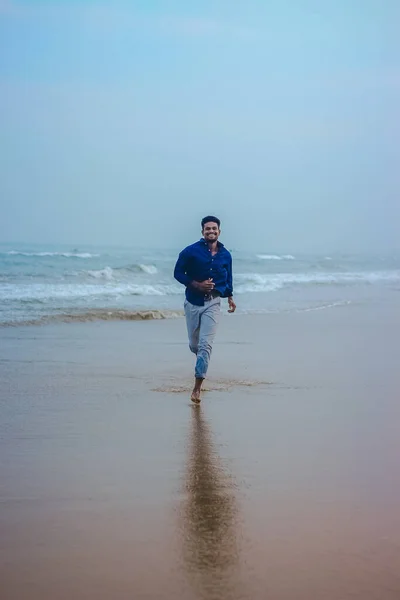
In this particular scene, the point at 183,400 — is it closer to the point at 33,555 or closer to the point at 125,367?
the point at 125,367

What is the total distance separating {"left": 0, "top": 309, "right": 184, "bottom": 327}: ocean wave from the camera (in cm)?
1269

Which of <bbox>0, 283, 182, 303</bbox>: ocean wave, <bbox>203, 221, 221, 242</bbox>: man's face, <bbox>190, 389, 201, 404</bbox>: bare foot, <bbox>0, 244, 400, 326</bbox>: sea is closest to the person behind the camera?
<bbox>190, 389, 201, 404</bbox>: bare foot

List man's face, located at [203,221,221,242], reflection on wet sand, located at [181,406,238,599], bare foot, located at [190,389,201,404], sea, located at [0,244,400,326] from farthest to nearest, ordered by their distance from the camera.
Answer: sea, located at [0,244,400,326]
man's face, located at [203,221,221,242]
bare foot, located at [190,389,201,404]
reflection on wet sand, located at [181,406,238,599]

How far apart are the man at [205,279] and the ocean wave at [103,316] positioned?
5.94m

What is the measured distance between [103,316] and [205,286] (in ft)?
24.1

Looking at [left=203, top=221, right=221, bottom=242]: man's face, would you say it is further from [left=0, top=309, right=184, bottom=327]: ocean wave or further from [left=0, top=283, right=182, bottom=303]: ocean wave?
[left=0, top=283, right=182, bottom=303]: ocean wave

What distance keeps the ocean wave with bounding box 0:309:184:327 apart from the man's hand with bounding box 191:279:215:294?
19.8 feet

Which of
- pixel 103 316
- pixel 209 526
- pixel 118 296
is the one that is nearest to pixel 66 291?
pixel 118 296

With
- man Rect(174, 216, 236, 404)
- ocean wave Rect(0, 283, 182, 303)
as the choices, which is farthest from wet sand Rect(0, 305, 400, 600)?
ocean wave Rect(0, 283, 182, 303)

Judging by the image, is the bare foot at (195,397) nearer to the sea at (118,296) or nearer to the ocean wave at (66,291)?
the sea at (118,296)

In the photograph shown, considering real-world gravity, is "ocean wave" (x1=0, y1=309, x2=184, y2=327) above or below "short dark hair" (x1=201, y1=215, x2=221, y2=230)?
below

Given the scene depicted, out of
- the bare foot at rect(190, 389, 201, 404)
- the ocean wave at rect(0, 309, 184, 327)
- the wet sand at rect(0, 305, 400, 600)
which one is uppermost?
the wet sand at rect(0, 305, 400, 600)

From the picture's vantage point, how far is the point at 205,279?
22.7ft

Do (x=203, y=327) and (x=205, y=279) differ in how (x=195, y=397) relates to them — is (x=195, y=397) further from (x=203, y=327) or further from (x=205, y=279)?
(x=205, y=279)
